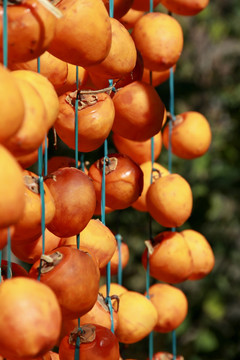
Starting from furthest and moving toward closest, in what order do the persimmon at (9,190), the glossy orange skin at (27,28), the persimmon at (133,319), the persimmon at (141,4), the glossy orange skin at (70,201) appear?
the persimmon at (141,4) → the persimmon at (133,319) → the glossy orange skin at (70,201) → the glossy orange skin at (27,28) → the persimmon at (9,190)

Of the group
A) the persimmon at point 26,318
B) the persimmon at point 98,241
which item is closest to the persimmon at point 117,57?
the persimmon at point 98,241

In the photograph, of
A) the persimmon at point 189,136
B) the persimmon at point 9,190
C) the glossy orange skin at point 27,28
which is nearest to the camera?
the persimmon at point 9,190

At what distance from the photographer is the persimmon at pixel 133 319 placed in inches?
42.7

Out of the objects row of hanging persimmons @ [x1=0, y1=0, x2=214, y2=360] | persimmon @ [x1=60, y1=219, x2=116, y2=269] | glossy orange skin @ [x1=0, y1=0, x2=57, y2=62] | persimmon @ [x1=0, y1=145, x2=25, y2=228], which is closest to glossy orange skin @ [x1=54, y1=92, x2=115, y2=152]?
row of hanging persimmons @ [x1=0, y1=0, x2=214, y2=360]

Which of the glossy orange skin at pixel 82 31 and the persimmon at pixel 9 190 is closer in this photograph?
the persimmon at pixel 9 190

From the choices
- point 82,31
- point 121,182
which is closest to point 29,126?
point 82,31

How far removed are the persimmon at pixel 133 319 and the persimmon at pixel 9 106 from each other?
0.58m

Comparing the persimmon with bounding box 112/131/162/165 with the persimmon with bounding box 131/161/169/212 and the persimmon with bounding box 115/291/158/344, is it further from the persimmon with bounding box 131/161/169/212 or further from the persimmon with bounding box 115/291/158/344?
the persimmon with bounding box 115/291/158/344

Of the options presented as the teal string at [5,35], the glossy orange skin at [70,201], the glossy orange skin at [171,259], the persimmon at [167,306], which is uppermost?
the teal string at [5,35]

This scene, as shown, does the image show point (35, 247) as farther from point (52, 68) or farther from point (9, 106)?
point (9, 106)

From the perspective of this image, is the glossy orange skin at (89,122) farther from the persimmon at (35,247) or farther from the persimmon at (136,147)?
the persimmon at (136,147)

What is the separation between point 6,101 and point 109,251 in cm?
44

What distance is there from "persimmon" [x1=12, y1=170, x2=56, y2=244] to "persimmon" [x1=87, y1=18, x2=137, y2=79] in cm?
18

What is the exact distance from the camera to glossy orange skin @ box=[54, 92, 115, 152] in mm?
897
